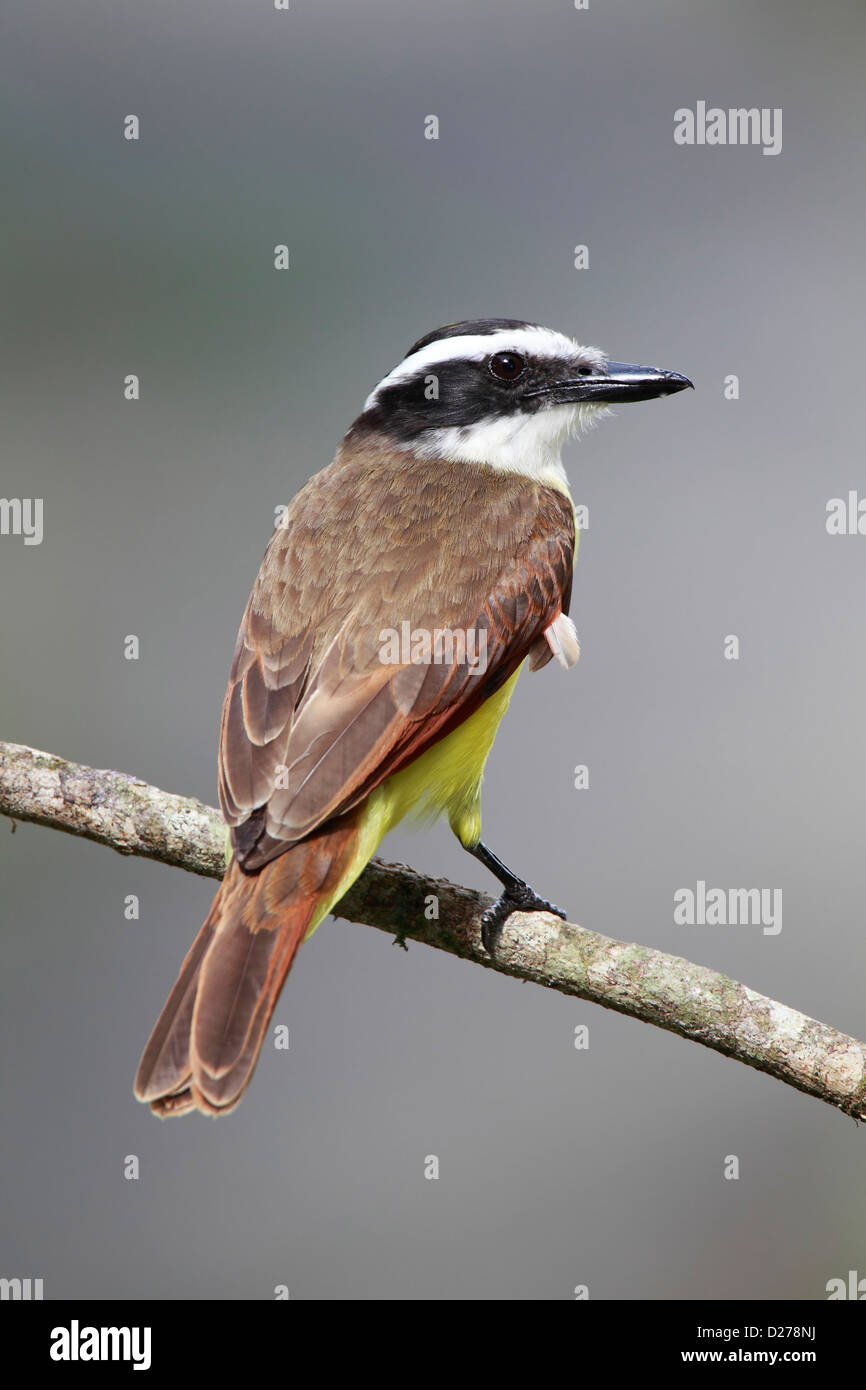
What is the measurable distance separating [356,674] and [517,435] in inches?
41.4

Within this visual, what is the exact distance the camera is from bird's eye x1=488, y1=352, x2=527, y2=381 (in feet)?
11.5

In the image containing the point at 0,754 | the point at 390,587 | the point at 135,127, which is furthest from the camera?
the point at 135,127

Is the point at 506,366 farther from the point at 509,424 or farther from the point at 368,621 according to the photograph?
the point at 368,621

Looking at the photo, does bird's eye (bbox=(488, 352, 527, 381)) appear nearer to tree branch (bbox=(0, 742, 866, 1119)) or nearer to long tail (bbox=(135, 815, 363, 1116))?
tree branch (bbox=(0, 742, 866, 1119))

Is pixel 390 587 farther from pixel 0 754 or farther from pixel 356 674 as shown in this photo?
pixel 0 754

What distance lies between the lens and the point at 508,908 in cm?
302

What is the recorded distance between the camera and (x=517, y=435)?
11.6 ft

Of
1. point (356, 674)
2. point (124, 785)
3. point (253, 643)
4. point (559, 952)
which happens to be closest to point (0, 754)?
point (124, 785)

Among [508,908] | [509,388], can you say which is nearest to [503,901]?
[508,908]

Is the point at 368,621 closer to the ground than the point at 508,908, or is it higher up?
higher up

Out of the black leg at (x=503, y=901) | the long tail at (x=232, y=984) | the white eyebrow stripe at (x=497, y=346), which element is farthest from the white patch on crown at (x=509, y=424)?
the long tail at (x=232, y=984)

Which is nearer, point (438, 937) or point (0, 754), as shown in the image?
point (438, 937)

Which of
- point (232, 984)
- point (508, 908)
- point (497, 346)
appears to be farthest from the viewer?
point (497, 346)

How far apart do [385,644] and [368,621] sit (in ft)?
0.27
